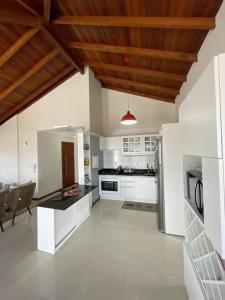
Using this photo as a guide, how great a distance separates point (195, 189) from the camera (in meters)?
1.50

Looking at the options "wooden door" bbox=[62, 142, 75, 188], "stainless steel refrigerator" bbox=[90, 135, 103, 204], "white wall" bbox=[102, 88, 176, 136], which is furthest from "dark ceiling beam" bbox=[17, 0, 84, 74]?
"wooden door" bbox=[62, 142, 75, 188]

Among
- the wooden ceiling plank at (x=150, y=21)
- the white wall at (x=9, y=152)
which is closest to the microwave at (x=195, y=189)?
the wooden ceiling plank at (x=150, y=21)

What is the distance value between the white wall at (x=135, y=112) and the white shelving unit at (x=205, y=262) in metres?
4.21

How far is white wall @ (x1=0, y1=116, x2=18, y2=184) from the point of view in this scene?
18.4ft

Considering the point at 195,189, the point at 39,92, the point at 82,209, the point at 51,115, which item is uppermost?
the point at 39,92

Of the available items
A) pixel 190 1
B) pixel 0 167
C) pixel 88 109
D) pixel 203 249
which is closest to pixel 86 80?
pixel 88 109

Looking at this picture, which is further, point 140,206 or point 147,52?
point 140,206

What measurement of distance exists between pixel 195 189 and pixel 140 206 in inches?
132

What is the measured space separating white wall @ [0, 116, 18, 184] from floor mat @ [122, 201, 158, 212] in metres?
3.94

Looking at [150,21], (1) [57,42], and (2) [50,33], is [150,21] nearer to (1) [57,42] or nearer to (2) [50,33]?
(2) [50,33]

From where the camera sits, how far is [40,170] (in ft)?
17.9

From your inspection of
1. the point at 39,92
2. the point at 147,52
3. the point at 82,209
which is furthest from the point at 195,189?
the point at 39,92

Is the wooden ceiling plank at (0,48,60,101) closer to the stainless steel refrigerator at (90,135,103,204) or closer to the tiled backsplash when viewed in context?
the stainless steel refrigerator at (90,135,103,204)

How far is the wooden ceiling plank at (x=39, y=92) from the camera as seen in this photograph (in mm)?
4873
